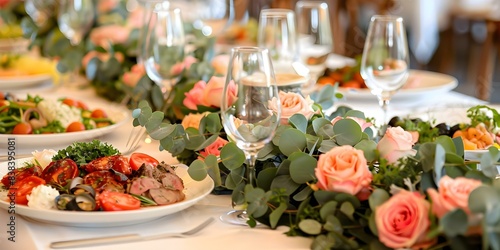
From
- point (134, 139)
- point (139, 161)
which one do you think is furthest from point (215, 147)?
point (134, 139)

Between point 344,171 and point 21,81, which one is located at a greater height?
point 344,171

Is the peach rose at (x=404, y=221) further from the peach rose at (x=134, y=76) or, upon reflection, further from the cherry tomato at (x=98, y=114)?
the peach rose at (x=134, y=76)

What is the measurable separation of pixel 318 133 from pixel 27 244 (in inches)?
18.6

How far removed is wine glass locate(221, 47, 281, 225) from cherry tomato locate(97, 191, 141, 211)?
18 centimetres

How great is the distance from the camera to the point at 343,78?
7.65ft

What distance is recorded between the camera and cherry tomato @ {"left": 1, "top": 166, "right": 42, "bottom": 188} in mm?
1221

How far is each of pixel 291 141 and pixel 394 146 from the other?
17cm

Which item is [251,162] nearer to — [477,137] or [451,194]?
[451,194]

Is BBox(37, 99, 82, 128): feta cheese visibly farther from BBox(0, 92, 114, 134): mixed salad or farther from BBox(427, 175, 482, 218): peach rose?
BBox(427, 175, 482, 218): peach rose

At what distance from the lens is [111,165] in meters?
1.22

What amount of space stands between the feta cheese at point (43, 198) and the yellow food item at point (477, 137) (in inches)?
30.4

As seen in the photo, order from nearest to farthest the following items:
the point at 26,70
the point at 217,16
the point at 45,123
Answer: the point at 45,123 → the point at 26,70 → the point at 217,16

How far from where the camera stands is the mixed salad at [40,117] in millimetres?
1686

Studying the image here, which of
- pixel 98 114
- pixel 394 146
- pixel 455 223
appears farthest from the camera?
pixel 98 114
